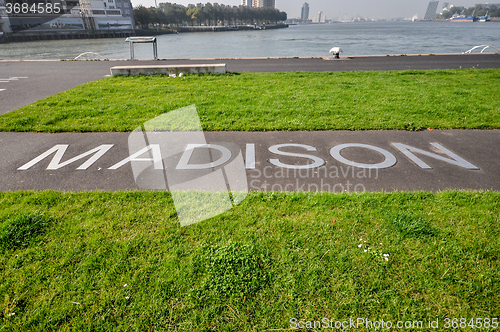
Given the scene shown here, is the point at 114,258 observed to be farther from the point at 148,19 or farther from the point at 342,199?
the point at 148,19

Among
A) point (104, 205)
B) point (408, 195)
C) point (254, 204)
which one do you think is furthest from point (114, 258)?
point (408, 195)

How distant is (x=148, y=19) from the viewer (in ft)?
371

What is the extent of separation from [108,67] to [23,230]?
14.8 m

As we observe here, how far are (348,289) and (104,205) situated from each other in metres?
3.27

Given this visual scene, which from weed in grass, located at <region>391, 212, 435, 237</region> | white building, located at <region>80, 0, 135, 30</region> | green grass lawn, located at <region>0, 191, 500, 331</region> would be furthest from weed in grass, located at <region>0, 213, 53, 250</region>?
white building, located at <region>80, 0, 135, 30</region>

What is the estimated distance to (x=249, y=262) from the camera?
9.44ft

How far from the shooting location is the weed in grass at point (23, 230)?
3137mm

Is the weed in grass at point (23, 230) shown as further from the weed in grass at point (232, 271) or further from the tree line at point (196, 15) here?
the tree line at point (196, 15)

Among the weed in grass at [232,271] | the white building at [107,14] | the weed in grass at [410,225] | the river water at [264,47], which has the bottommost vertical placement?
the weed in grass at [232,271]

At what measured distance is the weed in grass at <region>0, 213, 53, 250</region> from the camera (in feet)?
10.3

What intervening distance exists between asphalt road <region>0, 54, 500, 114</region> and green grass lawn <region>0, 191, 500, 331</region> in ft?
27.9

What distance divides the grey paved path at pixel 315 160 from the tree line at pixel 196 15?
128225 millimetres

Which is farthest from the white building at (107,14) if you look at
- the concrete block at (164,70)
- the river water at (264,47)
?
the concrete block at (164,70)

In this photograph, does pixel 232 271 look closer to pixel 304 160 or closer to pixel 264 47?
pixel 304 160
